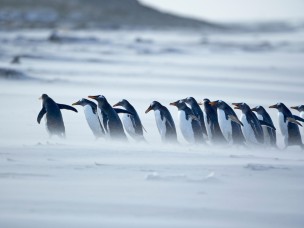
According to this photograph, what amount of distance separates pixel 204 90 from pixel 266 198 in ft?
30.1

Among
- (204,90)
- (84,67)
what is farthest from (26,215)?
(84,67)

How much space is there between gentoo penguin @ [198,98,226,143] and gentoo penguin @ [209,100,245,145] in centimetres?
6

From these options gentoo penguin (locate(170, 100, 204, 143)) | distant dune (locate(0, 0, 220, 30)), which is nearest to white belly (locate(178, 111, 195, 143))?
gentoo penguin (locate(170, 100, 204, 143))

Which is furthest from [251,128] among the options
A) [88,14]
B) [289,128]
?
[88,14]

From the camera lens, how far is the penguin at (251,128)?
9344 millimetres

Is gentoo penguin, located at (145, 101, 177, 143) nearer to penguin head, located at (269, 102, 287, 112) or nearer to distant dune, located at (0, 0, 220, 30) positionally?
penguin head, located at (269, 102, 287, 112)

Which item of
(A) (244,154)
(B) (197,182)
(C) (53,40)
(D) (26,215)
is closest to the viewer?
(D) (26,215)

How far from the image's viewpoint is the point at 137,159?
7777 mm

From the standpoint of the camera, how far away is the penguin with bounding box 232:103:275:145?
30.7ft

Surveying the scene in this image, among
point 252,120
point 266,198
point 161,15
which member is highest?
point 161,15

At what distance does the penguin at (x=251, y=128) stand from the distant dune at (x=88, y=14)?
42646mm

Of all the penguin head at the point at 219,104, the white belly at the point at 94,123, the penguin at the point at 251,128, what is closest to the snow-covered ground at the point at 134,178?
the white belly at the point at 94,123

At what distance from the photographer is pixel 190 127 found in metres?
9.43

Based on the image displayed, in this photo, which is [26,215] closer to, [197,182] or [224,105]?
[197,182]
